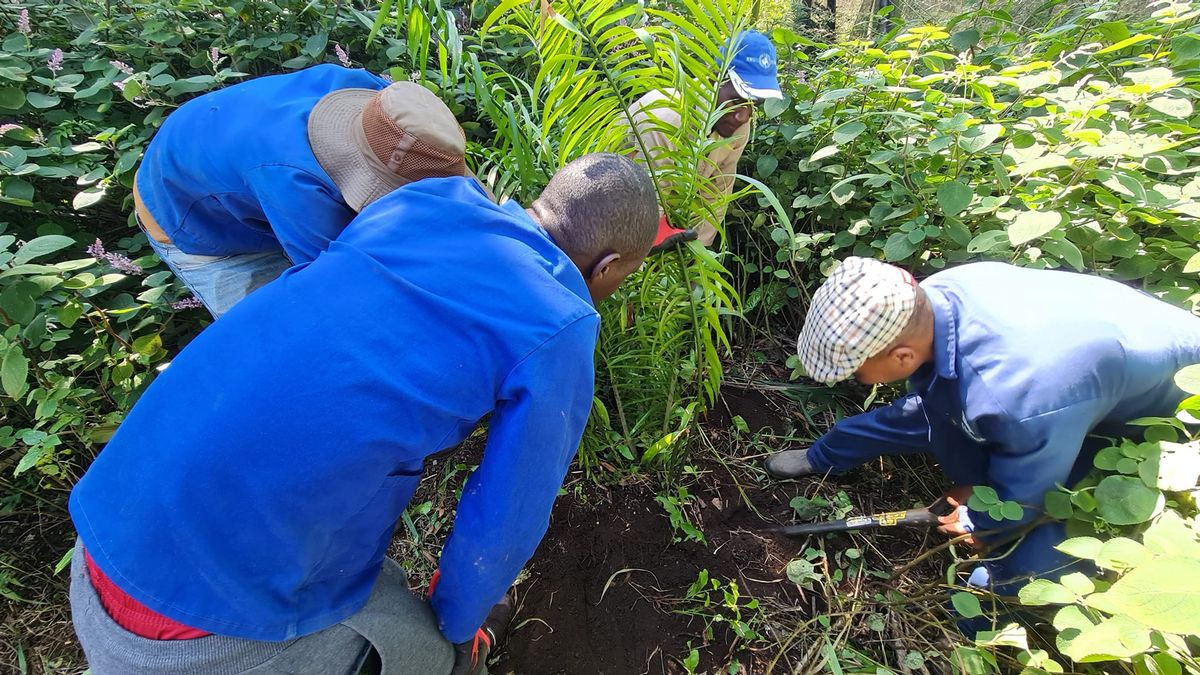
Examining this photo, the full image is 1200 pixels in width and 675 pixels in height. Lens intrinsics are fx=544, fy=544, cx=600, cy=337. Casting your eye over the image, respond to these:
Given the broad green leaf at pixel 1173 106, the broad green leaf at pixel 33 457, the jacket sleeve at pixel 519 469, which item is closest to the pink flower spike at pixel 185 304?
the broad green leaf at pixel 33 457

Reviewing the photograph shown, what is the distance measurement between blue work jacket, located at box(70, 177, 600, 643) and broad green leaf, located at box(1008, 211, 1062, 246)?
1.24m

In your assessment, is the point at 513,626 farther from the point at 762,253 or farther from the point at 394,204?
the point at 762,253

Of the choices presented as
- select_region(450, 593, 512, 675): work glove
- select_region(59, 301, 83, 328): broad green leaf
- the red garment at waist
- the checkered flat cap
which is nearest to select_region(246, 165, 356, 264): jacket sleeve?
select_region(59, 301, 83, 328): broad green leaf

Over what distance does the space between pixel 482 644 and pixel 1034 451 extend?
4.61 feet

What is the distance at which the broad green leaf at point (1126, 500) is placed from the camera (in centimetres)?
109

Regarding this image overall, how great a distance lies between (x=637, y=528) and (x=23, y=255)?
1780mm

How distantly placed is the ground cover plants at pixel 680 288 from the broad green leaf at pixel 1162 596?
24 centimetres

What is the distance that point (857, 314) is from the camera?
53.5 inches

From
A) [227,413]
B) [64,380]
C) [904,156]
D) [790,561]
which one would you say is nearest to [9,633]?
[64,380]

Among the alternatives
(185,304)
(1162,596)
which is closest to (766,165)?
(1162,596)

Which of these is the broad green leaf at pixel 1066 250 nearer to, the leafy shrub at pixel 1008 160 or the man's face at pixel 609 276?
the leafy shrub at pixel 1008 160

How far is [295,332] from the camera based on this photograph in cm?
79

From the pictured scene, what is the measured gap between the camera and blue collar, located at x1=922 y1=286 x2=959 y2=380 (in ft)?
4.60

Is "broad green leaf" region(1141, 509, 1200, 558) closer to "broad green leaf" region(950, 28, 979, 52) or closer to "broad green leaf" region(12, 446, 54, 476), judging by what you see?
"broad green leaf" region(950, 28, 979, 52)
